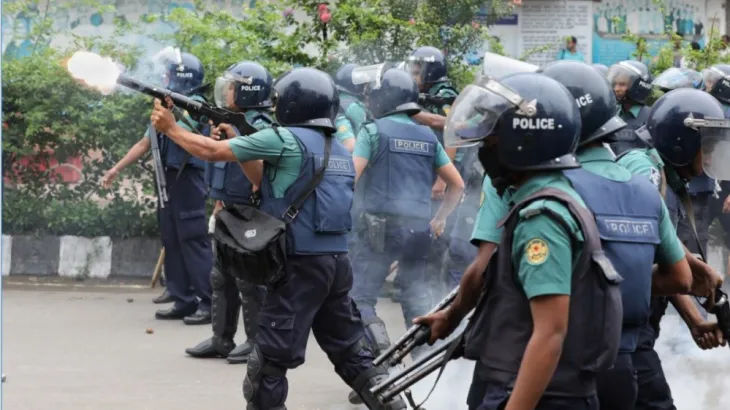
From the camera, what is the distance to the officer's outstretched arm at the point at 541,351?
345 centimetres

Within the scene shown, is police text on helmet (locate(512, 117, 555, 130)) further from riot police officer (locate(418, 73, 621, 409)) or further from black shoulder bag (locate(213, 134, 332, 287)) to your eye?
black shoulder bag (locate(213, 134, 332, 287))

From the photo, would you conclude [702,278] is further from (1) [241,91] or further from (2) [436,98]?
(2) [436,98]

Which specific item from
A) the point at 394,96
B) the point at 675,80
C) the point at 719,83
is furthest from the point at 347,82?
the point at 719,83

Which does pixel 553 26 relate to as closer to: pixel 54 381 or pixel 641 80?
pixel 641 80

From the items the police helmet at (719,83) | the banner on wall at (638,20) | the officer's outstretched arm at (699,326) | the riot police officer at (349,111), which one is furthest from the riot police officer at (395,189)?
the banner on wall at (638,20)

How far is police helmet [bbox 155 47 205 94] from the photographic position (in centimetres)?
905

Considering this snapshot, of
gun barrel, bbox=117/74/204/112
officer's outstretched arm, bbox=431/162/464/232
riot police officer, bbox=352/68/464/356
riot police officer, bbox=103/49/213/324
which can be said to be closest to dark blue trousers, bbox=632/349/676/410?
gun barrel, bbox=117/74/204/112

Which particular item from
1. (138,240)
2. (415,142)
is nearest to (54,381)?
(415,142)

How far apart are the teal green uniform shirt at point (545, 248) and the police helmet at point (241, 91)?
4.15m

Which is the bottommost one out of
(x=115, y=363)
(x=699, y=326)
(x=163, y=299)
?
→ (x=163, y=299)

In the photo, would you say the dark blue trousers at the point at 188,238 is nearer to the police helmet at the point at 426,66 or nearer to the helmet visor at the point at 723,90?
the police helmet at the point at 426,66

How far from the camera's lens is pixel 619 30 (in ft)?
61.5

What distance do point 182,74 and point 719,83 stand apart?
3.80m

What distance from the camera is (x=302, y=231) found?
5887mm
